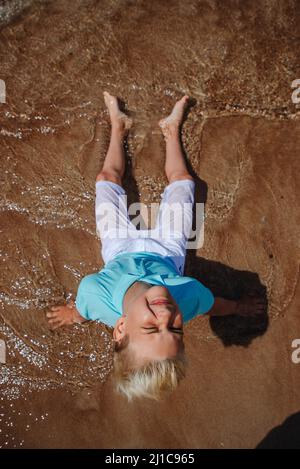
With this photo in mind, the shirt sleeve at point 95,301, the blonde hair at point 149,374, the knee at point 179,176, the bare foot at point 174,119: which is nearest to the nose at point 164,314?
the blonde hair at point 149,374

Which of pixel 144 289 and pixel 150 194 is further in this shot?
pixel 150 194

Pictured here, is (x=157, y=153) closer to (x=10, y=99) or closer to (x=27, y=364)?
(x=10, y=99)

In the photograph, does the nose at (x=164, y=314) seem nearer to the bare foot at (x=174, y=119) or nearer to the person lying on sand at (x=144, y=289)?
the person lying on sand at (x=144, y=289)

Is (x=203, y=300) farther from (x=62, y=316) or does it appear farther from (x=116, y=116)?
(x=116, y=116)

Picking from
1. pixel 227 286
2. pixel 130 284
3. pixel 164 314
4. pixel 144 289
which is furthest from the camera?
pixel 227 286

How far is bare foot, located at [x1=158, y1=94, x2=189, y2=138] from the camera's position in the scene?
366cm

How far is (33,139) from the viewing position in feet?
12.1

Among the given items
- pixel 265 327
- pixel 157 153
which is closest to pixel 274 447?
pixel 265 327

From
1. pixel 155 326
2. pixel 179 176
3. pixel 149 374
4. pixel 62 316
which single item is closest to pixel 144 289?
pixel 155 326

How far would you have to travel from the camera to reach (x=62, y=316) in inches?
138

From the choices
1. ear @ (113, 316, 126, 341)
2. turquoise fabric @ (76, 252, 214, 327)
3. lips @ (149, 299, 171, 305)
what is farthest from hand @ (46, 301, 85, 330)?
lips @ (149, 299, 171, 305)

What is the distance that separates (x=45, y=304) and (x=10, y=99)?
1.62m

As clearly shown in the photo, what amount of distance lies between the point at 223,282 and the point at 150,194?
87 cm

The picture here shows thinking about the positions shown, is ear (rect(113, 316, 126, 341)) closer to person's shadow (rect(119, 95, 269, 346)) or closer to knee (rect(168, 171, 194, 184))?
person's shadow (rect(119, 95, 269, 346))
